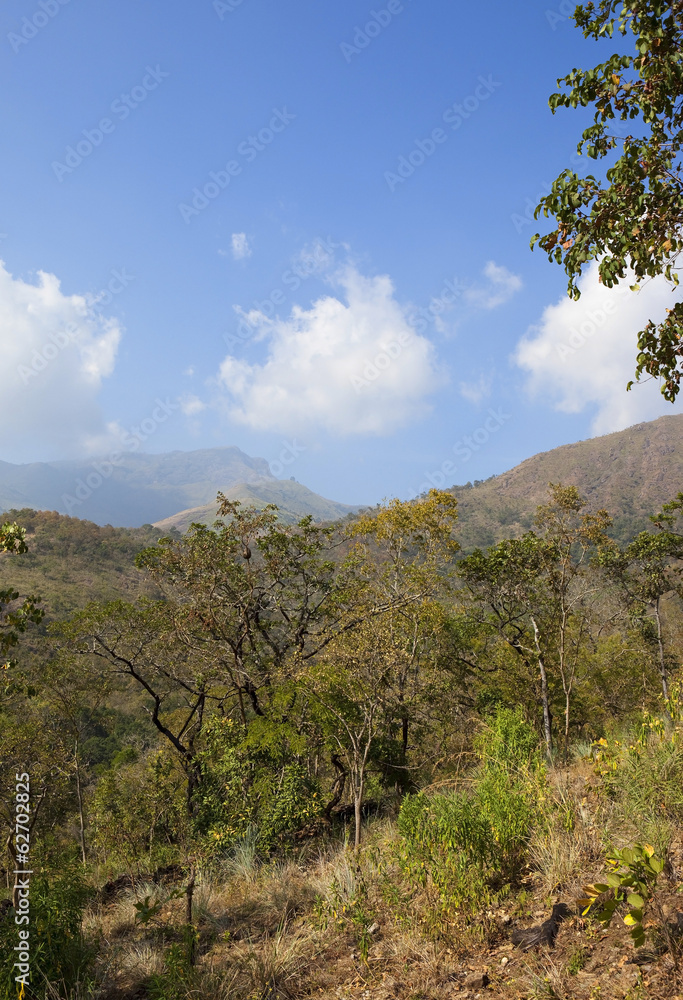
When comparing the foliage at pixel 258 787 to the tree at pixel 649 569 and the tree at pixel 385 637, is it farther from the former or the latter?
the tree at pixel 649 569

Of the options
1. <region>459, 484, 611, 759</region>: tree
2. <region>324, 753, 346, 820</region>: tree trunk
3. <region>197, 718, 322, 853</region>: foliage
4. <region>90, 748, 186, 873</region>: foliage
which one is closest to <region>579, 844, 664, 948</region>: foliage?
<region>459, 484, 611, 759</region>: tree

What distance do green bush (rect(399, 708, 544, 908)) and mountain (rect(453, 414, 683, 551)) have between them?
99.1m

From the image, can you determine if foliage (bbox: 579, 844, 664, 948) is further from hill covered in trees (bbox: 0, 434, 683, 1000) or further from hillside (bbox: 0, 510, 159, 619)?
hillside (bbox: 0, 510, 159, 619)

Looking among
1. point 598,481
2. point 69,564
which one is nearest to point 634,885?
point 69,564

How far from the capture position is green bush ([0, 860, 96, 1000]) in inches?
161

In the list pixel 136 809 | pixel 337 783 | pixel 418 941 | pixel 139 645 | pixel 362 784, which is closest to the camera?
pixel 418 941

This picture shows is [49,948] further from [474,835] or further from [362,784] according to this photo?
[362,784]

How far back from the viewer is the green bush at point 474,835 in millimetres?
4594

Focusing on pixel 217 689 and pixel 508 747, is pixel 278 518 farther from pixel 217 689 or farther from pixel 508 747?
pixel 508 747

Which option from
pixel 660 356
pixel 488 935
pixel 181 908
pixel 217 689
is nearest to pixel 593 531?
pixel 660 356

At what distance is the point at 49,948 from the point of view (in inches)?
169

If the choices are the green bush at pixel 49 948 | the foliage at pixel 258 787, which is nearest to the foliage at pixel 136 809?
the foliage at pixel 258 787

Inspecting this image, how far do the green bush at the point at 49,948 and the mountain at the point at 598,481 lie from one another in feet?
331

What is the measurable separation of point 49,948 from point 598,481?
17248 centimetres
